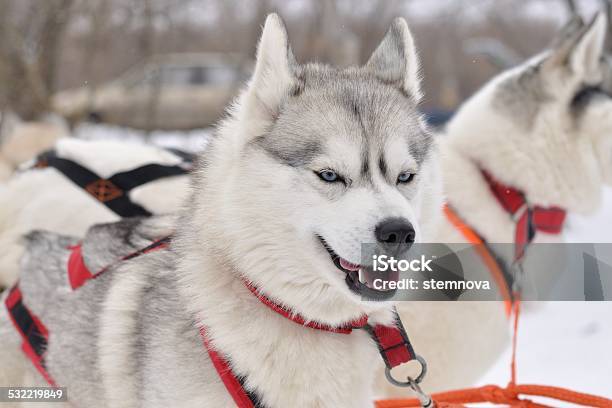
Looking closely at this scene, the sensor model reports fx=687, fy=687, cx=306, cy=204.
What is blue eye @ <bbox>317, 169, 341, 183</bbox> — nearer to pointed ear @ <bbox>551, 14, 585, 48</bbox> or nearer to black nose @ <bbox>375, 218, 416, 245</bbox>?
black nose @ <bbox>375, 218, 416, 245</bbox>

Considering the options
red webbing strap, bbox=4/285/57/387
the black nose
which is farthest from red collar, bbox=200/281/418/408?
red webbing strap, bbox=4/285/57/387

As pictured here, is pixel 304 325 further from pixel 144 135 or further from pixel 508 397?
pixel 144 135

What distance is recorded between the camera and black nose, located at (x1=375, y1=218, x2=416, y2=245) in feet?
5.85

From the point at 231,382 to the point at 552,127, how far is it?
2397 millimetres

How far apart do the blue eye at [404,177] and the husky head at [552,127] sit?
61.6 inches

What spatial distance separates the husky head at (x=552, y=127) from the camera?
11.4ft

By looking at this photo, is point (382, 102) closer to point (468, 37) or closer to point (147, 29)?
point (147, 29)

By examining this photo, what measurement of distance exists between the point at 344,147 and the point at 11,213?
7.16 feet

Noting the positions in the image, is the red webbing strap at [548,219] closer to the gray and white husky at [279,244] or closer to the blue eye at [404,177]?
the gray and white husky at [279,244]

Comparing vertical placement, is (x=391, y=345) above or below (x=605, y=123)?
below

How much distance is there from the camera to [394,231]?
1.78 m

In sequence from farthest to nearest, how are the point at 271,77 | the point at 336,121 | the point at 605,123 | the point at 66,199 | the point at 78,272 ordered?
the point at 605,123, the point at 66,199, the point at 78,272, the point at 271,77, the point at 336,121

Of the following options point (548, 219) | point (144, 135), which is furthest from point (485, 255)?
point (144, 135)

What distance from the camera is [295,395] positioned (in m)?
1.93
